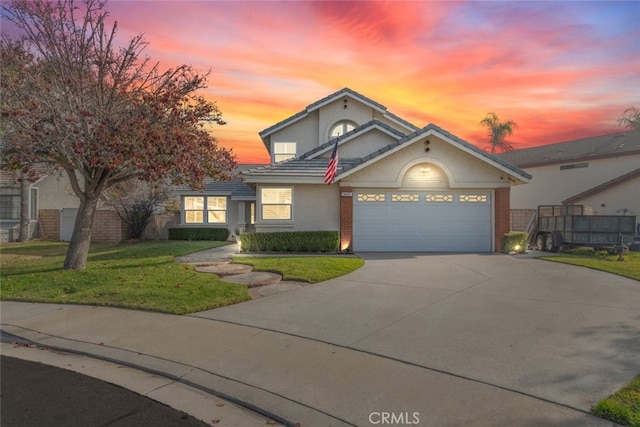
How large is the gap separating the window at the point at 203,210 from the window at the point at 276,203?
8.99 m

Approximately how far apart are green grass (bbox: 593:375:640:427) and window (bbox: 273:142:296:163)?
21.3 meters

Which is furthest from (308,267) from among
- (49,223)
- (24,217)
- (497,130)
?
(497,130)

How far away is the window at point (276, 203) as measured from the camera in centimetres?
1759

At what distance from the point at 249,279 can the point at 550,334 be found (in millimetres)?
6819

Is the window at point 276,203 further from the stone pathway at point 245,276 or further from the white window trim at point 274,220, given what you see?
the stone pathway at point 245,276

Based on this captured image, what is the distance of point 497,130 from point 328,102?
107 feet

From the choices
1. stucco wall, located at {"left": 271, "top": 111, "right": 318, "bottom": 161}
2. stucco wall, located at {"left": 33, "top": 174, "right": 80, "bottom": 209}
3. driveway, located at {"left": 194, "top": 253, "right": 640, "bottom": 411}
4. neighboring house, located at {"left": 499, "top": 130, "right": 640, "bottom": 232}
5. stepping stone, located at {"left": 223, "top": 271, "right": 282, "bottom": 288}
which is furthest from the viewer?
stucco wall, located at {"left": 33, "top": 174, "right": 80, "bottom": 209}

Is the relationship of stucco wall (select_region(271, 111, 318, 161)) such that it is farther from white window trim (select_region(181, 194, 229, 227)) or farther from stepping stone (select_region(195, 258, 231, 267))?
stepping stone (select_region(195, 258, 231, 267))

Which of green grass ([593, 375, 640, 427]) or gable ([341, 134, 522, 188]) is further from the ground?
gable ([341, 134, 522, 188])

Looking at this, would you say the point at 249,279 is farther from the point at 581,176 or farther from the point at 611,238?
the point at 581,176

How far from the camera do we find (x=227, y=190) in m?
25.9

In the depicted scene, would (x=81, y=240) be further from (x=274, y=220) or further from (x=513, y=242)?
(x=513, y=242)

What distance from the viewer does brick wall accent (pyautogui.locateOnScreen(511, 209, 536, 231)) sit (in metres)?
22.4

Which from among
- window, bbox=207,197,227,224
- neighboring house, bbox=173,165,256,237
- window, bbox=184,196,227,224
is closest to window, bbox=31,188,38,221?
neighboring house, bbox=173,165,256,237
